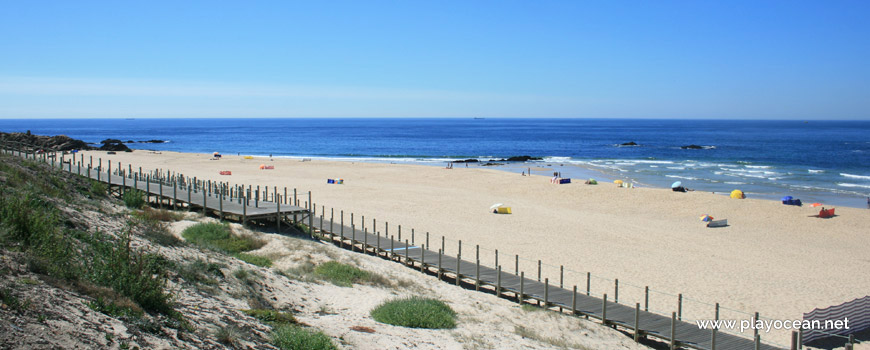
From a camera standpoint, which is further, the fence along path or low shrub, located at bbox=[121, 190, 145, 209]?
low shrub, located at bbox=[121, 190, 145, 209]

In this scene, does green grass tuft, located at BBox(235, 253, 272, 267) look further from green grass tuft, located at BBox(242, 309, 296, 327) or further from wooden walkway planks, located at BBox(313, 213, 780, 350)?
wooden walkway planks, located at BBox(313, 213, 780, 350)

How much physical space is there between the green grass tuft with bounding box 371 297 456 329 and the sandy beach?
21.6 ft

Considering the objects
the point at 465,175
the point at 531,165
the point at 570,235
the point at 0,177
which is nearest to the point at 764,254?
the point at 570,235

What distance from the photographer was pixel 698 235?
25.4m

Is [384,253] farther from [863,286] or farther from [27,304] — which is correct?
[863,286]

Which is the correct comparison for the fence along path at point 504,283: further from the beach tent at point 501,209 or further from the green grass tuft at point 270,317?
the beach tent at point 501,209

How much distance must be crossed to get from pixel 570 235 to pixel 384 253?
9256 mm

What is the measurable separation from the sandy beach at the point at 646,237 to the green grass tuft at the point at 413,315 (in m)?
6.58

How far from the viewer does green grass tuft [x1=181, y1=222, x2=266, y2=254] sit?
52.7ft

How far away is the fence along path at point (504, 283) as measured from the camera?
1168 centimetres

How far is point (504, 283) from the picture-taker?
15.0m

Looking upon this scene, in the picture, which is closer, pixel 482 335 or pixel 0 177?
pixel 482 335

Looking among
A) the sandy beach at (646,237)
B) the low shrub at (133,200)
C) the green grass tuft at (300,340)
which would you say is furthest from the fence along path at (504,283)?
the green grass tuft at (300,340)

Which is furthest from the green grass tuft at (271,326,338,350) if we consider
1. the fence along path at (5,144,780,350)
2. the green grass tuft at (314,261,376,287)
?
the fence along path at (5,144,780,350)
